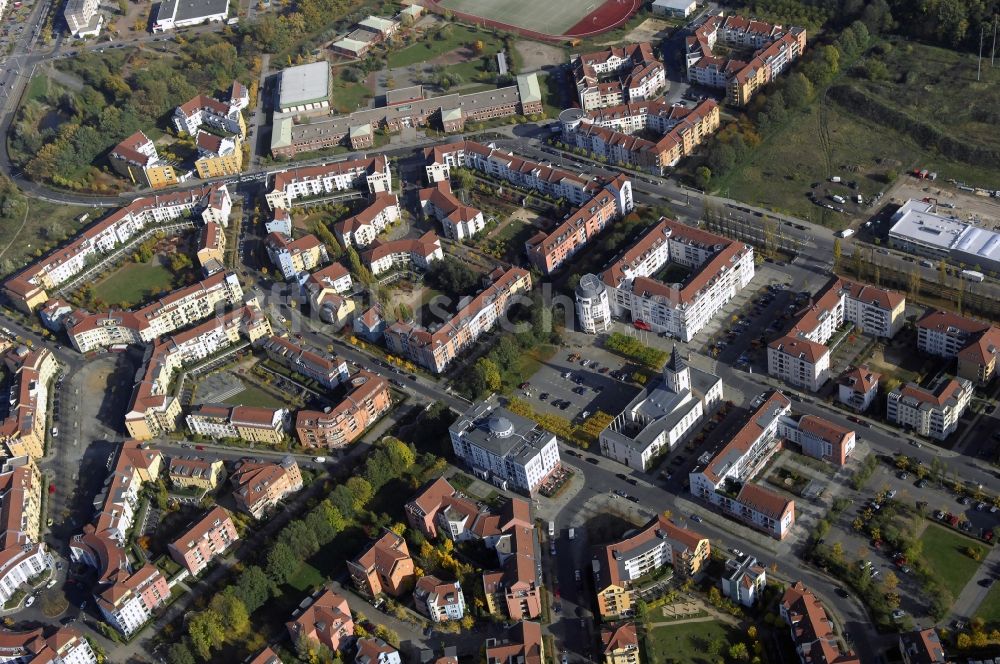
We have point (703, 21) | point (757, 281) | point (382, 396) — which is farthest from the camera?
point (703, 21)

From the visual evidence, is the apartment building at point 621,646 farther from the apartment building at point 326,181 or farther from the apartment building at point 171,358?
the apartment building at point 326,181

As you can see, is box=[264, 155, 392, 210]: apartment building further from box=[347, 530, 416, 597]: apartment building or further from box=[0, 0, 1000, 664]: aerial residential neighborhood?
box=[347, 530, 416, 597]: apartment building

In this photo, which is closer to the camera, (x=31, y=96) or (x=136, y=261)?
(x=136, y=261)

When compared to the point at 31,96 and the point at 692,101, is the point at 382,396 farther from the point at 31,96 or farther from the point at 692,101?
the point at 31,96

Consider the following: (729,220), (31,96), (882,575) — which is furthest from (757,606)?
(31,96)

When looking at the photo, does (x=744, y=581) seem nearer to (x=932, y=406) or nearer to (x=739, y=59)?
(x=932, y=406)

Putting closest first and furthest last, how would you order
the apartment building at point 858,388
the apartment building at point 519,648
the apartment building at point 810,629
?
the apartment building at point 810,629
the apartment building at point 519,648
the apartment building at point 858,388

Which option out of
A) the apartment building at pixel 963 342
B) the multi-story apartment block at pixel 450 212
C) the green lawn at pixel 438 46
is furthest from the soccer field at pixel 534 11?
the apartment building at pixel 963 342
